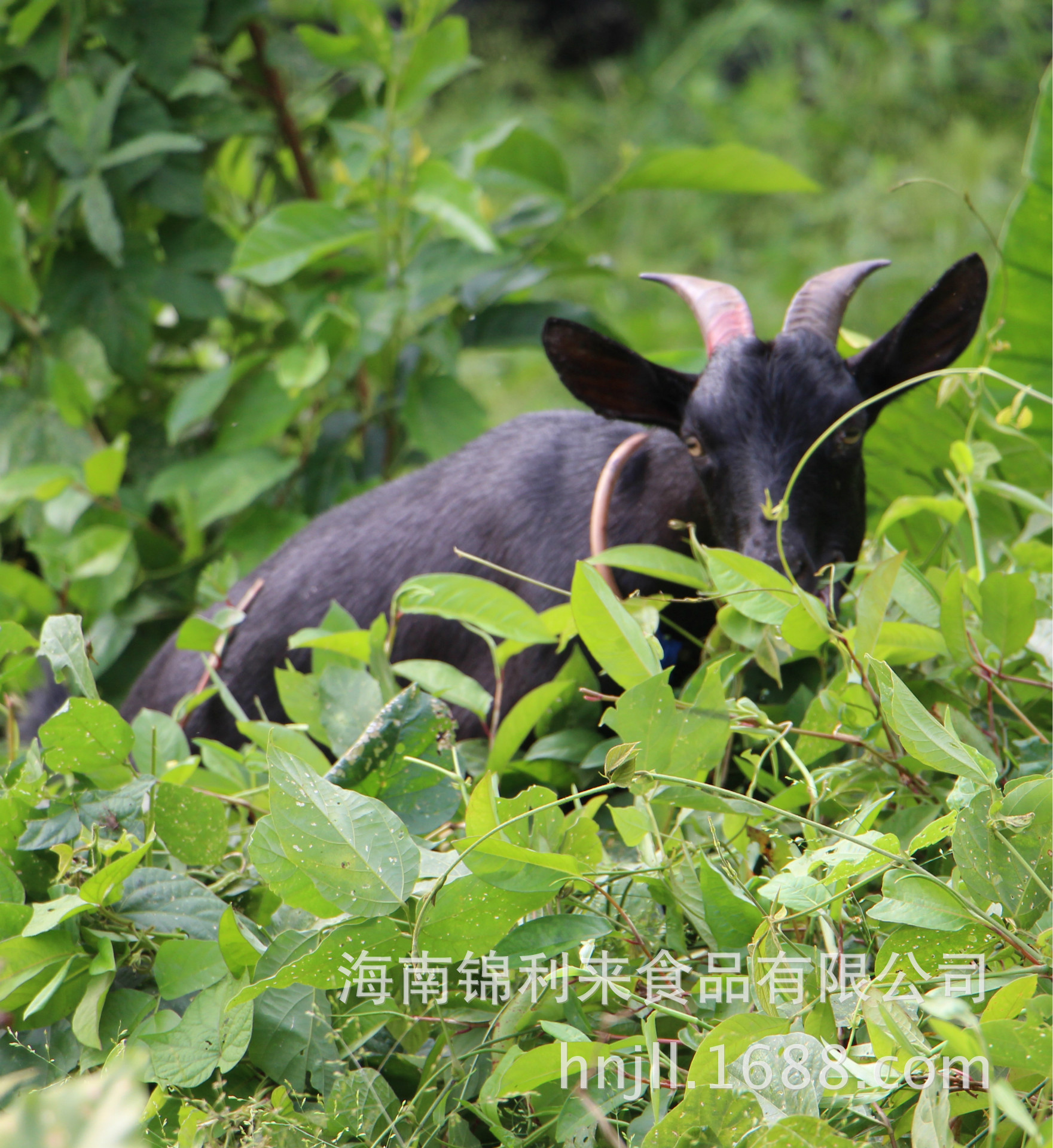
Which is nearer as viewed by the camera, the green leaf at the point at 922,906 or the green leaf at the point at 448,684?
the green leaf at the point at 922,906

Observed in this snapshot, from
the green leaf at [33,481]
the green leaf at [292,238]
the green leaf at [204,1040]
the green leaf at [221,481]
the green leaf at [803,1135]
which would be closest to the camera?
the green leaf at [803,1135]

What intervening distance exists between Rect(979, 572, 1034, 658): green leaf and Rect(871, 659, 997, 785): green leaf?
0.87 feet

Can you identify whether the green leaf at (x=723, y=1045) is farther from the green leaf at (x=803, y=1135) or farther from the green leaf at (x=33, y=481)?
the green leaf at (x=33, y=481)

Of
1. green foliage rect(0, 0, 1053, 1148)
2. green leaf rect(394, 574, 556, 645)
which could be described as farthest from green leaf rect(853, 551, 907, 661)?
green leaf rect(394, 574, 556, 645)

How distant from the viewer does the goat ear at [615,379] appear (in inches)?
65.5

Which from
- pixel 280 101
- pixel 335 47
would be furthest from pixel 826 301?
pixel 280 101

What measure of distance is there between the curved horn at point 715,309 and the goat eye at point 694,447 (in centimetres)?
12

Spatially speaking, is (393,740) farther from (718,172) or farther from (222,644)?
(718,172)

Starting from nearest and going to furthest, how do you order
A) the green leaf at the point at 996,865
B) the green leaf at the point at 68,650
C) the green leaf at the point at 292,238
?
the green leaf at the point at 996,865, the green leaf at the point at 68,650, the green leaf at the point at 292,238

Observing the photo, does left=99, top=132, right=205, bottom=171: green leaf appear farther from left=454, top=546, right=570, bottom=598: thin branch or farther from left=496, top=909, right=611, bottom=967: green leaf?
left=496, top=909, right=611, bottom=967: green leaf

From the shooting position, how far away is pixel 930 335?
1.59 meters

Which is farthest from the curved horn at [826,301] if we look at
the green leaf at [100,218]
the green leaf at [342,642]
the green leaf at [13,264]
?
the green leaf at [13,264]

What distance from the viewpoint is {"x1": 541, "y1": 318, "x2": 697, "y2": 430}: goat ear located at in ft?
5.46

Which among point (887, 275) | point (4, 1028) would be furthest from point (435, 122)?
point (4, 1028)
